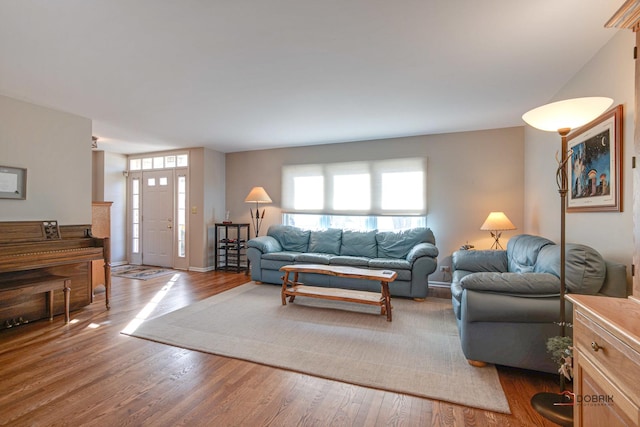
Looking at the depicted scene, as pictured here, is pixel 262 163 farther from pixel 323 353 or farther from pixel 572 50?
pixel 572 50

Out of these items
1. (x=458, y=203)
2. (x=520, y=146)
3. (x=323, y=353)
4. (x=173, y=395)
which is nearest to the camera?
(x=173, y=395)

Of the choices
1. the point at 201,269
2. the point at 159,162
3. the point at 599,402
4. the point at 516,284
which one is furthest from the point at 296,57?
the point at 159,162

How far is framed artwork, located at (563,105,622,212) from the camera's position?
208 cm

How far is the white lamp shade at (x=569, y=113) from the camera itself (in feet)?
5.69

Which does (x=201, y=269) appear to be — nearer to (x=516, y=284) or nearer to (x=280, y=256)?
(x=280, y=256)

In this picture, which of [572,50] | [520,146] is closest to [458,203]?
[520,146]

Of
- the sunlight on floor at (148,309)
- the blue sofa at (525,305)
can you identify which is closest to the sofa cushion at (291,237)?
the sunlight on floor at (148,309)

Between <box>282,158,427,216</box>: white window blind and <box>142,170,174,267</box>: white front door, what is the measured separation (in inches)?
95.7

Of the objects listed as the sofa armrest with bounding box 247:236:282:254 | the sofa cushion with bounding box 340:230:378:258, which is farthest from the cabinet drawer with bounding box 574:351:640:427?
the sofa armrest with bounding box 247:236:282:254

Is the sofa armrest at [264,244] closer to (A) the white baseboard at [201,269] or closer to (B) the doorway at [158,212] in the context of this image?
(A) the white baseboard at [201,269]

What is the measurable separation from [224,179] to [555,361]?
5836 mm

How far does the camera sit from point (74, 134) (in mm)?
3729

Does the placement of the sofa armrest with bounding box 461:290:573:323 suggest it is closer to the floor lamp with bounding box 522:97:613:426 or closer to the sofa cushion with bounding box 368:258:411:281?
the floor lamp with bounding box 522:97:613:426

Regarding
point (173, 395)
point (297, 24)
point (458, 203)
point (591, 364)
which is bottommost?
point (173, 395)
